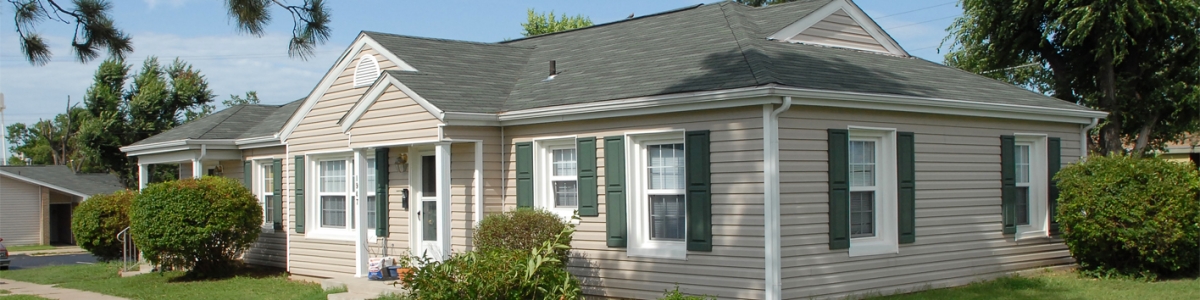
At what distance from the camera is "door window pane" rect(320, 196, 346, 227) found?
53.8ft

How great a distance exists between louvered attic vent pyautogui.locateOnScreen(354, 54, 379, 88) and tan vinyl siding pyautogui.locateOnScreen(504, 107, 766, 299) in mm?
4287

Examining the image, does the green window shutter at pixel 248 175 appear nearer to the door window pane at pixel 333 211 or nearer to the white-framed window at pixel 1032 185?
the door window pane at pixel 333 211

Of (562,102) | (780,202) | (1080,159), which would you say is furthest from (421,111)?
(1080,159)

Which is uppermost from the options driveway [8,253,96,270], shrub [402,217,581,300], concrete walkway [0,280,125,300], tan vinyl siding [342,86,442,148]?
tan vinyl siding [342,86,442,148]

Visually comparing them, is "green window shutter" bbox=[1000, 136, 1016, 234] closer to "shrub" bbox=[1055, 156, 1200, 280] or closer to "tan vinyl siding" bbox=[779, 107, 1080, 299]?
"tan vinyl siding" bbox=[779, 107, 1080, 299]

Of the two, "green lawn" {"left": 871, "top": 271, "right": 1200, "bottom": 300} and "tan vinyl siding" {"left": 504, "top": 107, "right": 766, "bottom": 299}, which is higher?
"tan vinyl siding" {"left": 504, "top": 107, "right": 766, "bottom": 299}

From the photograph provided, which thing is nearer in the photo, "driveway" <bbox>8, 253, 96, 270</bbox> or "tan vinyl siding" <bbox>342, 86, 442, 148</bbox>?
"tan vinyl siding" <bbox>342, 86, 442, 148</bbox>

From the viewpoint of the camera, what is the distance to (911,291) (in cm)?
1202

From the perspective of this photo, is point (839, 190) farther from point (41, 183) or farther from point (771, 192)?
point (41, 183)

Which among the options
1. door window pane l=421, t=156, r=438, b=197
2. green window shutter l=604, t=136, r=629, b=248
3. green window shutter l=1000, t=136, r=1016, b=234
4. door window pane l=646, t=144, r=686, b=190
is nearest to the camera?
door window pane l=646, t=144, r=686, b=190

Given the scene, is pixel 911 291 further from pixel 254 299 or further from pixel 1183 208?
pixel 254 299

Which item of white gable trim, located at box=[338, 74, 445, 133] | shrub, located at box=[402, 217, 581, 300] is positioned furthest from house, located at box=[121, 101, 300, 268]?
shrub, located at box=[402, 217, 581, 300]

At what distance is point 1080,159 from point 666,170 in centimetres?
618

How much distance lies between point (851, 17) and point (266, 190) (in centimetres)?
1112
